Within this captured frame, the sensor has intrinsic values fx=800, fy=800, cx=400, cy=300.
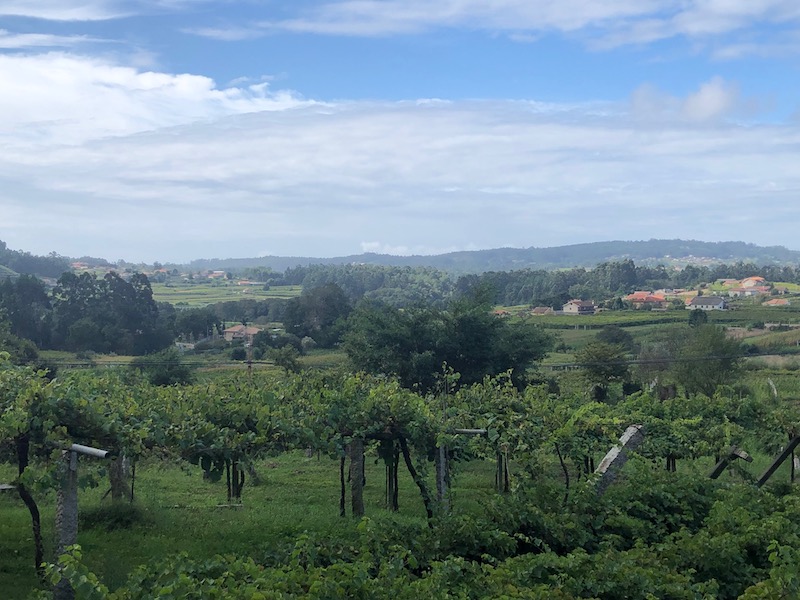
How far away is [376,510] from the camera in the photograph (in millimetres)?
12594

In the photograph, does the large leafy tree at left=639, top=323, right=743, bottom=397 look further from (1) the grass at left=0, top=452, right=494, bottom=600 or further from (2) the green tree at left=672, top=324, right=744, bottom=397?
(1) the grass at left=0, top=452, right=494, bottom=600

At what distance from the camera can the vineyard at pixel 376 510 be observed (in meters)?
6.00

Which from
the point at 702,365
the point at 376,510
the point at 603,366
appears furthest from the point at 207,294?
the point at 376,510

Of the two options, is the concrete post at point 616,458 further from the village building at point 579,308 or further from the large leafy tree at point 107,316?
Result: the village building at point 579,308

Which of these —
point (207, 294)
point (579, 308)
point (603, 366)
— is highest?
point (207, 294)

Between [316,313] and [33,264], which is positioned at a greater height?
[33,264]

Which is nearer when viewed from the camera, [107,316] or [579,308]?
[107,316]

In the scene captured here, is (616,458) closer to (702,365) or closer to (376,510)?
(376,510)

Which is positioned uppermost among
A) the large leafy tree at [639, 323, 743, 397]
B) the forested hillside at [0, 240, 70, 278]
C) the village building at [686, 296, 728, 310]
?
the forested hillside at [0, 240, 70, 278]

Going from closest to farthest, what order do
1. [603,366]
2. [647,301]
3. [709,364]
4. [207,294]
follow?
[709,364] → [603,366] → [647,301] → [207,294]

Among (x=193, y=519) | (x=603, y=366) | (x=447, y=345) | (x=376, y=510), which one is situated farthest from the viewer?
(x=603, y=366)

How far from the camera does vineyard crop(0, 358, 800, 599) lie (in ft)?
19.7

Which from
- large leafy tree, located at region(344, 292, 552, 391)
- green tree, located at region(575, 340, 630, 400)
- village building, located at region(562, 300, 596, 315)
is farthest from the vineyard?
village building, located at region(562, 300, 596, 315)

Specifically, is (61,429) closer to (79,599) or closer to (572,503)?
(79,599)
